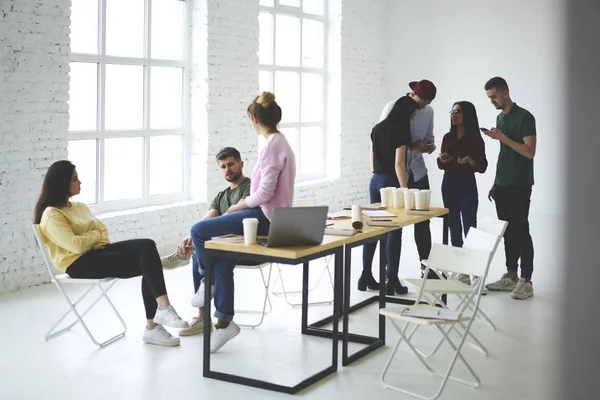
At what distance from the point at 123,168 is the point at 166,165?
648 millimetres

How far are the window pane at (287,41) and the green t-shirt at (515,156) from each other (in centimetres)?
455

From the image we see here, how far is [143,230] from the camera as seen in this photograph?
298 inches

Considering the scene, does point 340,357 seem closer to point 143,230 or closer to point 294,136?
point 143,230

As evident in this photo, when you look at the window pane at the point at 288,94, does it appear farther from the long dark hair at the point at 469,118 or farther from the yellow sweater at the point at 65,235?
the yellow sweater at the point at 65,235

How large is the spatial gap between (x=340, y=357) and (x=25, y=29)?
3.77m

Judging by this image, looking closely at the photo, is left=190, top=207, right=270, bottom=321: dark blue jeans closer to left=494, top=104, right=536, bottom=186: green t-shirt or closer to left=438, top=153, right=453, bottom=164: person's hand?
left=438, top=153, right=453, bottom=164: person's hand

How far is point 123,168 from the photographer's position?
772 cm

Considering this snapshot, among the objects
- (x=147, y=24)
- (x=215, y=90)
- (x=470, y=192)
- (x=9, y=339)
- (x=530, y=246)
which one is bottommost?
(x=9, y=339)

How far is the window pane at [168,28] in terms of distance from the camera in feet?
26.2

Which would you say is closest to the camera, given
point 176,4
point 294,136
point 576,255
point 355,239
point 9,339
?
point 576,255

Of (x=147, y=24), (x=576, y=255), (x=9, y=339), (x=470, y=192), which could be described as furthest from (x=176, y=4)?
(x=576, y=255)

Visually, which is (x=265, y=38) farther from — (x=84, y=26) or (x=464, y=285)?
(x=464, y=285)

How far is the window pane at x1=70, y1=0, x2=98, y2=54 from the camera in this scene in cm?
699

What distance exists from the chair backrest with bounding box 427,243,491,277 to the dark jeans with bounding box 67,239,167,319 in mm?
1737
